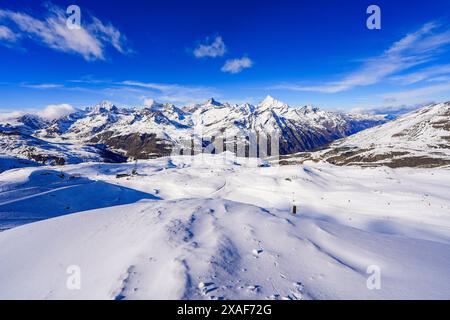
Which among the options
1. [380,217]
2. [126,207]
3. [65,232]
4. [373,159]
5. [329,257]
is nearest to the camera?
[329,257]

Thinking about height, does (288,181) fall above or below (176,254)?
below

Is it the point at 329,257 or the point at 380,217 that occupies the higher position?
the point at 329,257

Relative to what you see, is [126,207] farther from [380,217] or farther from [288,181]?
[288,181]

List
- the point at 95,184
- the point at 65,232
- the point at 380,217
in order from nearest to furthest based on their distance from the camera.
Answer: the point at 65,232 < the point at 380,217 < the point at 95,184
